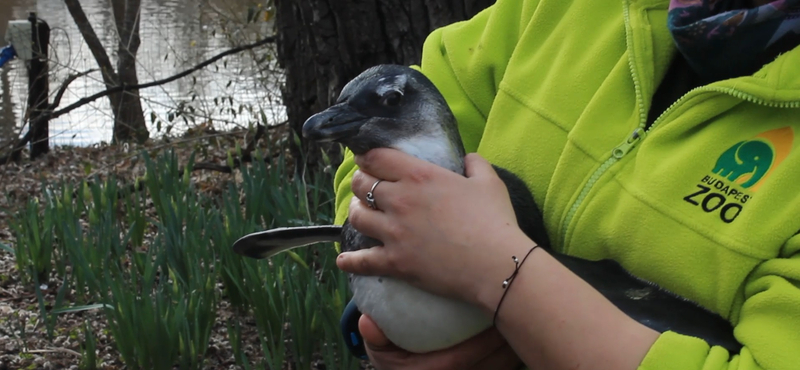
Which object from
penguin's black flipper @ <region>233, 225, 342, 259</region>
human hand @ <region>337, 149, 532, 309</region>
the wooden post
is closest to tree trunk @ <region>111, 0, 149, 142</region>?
the wooden post

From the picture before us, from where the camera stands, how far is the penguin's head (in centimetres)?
99

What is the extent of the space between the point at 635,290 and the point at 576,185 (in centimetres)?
16

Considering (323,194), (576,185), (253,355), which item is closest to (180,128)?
(323,194)

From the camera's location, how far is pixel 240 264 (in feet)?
6.84

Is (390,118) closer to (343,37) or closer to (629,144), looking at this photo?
(629,144)

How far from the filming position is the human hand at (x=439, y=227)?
0.93m

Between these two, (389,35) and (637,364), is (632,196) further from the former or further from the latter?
(389,35)

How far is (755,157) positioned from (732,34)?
148 millimetres

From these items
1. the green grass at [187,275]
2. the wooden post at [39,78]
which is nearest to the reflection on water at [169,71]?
the wooden post at [39,78]

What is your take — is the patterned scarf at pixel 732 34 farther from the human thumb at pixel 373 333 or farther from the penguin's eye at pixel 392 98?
the human thumb at pixel 373 333

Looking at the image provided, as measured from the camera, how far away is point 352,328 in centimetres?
127

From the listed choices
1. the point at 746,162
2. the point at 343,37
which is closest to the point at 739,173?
the point at 746,162

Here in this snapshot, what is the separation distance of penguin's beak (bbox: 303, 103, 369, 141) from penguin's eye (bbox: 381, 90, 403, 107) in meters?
0.03

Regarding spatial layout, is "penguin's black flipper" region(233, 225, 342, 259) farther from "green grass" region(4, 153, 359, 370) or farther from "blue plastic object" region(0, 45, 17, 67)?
"blue plastic object" region(0, 45, 17, 67)
